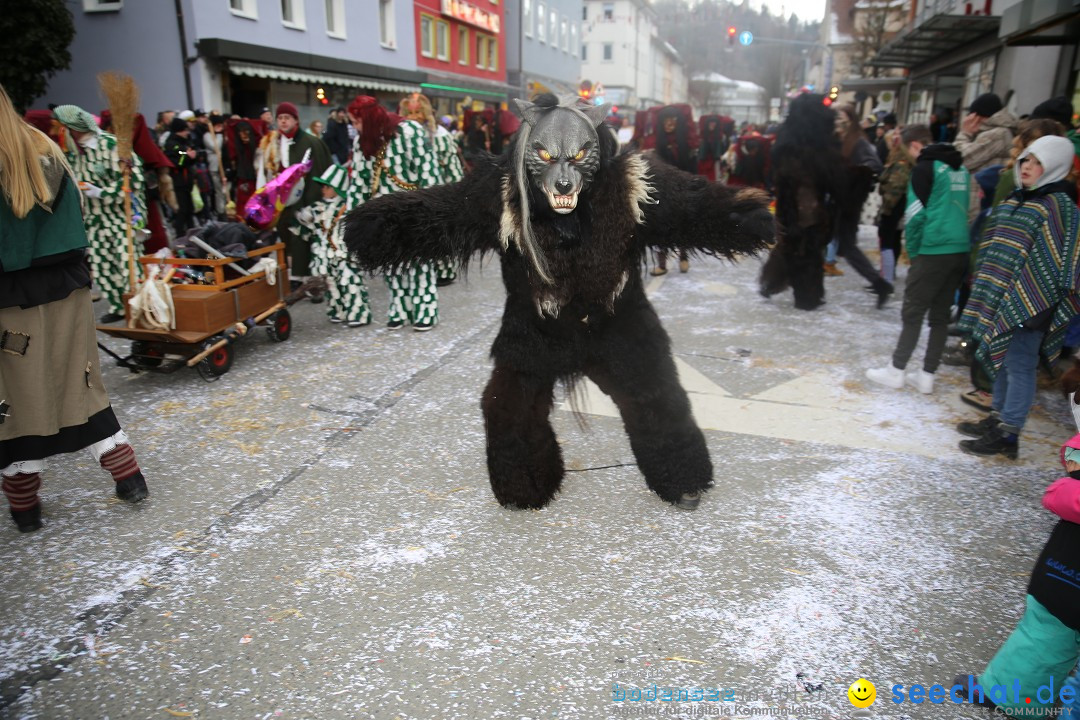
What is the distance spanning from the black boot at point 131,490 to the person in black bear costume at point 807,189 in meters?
5.74

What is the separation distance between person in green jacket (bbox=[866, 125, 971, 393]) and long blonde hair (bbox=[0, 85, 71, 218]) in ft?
16.4

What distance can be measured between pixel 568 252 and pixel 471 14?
3017 centimetres

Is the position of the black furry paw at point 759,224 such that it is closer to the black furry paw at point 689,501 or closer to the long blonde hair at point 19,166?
the black furry paw at point 689,501

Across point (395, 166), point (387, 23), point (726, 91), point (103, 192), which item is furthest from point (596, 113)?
point (726, 91)

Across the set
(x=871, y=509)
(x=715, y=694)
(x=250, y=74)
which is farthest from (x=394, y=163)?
(x=250, y=74)

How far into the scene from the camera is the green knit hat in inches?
248

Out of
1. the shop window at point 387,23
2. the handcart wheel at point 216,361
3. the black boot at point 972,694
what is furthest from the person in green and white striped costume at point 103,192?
the shop window at point 387,23

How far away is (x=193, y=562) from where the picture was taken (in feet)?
9.76

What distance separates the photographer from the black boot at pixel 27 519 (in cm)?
320

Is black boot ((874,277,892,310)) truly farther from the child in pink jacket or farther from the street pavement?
the child in pink jacket

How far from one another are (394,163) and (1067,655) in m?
5.78

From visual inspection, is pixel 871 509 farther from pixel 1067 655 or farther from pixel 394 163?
pixel 394 163

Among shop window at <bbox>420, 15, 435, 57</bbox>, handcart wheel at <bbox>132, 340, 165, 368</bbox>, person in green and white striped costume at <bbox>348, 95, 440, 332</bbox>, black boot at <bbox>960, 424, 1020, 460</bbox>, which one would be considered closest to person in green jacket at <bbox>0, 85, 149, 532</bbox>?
handcart wheel at <bbox>132, 340, 165, 368</bbox>

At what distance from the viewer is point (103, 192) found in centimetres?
629
